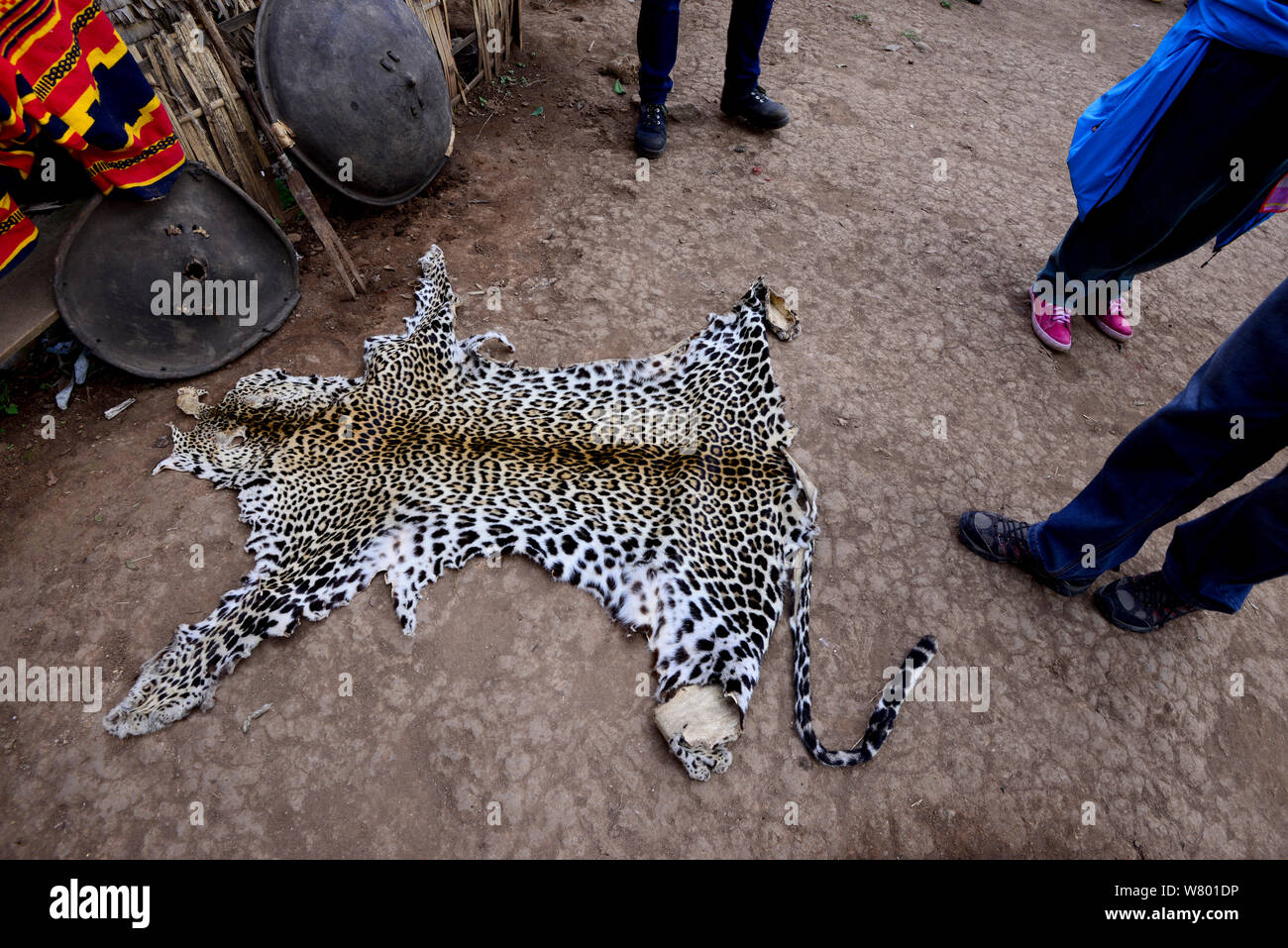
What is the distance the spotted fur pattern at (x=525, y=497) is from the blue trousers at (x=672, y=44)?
2.45 metres

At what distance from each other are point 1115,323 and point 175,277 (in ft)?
16.6

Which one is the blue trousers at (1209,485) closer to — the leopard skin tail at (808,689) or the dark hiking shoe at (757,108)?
the leopard skin tail at (808,689)

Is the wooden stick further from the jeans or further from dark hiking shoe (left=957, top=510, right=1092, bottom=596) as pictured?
the jeans

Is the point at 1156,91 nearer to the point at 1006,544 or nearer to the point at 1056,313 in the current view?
the point at 1056,313

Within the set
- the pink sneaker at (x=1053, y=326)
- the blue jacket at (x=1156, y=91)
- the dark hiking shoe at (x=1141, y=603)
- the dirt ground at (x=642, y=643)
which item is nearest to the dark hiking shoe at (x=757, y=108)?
the dirt ground at (x=642, y=643)

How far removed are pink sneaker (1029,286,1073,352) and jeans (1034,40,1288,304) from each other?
416 mm

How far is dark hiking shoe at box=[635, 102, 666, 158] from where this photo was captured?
446 centimetres

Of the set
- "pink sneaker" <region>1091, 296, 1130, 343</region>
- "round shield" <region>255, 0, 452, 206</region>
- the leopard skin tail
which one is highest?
"round shield" <region>255, 0, 452, 206</region>

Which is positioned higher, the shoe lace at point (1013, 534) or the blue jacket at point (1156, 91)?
the blue jacket at point (1156, 91)

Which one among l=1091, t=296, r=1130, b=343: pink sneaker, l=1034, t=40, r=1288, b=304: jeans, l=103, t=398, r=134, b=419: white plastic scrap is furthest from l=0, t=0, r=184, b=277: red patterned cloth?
l=1091, t=296, r=1130, b=343: pink sneaker

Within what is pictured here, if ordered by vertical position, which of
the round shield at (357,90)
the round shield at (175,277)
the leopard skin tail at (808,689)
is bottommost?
the leopard skin tail at (808,689)

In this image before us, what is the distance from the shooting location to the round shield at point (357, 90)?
10.5ft
